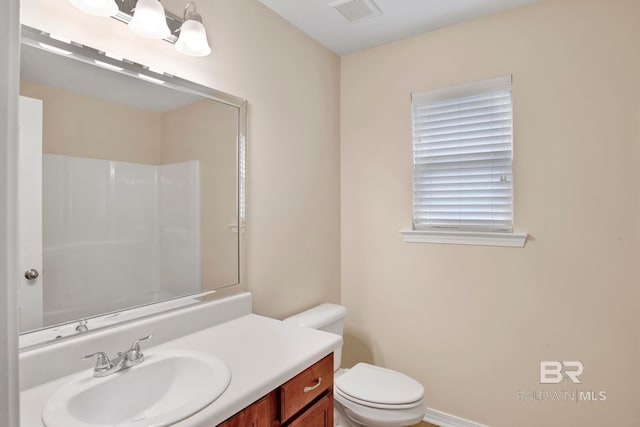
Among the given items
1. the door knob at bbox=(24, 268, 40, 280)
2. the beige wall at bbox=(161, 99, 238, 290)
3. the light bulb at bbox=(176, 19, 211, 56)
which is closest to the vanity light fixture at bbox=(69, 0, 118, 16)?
the light bulb at bbox=(176, 19, 211, 56)

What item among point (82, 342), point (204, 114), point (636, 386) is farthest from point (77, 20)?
point (636, 386)

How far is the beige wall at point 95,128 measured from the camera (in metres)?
1.05

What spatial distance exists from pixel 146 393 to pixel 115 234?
1.77ft

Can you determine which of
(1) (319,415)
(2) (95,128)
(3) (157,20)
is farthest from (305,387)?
(3) (157,20)

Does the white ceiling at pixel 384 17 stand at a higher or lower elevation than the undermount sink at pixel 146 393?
higher

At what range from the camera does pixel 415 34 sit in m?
2.13

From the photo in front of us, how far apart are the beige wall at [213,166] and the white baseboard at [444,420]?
1.51 meters

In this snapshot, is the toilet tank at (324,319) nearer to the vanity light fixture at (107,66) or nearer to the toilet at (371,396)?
the toilet at (371,396)

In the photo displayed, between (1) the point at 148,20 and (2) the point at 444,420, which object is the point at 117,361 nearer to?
(1) the point at 148,20

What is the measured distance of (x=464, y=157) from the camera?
2.03 meters

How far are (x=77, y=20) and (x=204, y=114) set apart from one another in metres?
0.52

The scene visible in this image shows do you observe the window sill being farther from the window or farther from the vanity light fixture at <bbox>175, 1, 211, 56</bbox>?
the vanity light fixture at <bbox>175, 1, 211, 56</bbox>

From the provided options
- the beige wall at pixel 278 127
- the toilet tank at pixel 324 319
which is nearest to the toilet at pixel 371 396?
the toilet tank at pixel 324 319

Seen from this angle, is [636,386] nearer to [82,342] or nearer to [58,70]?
[82,342]
